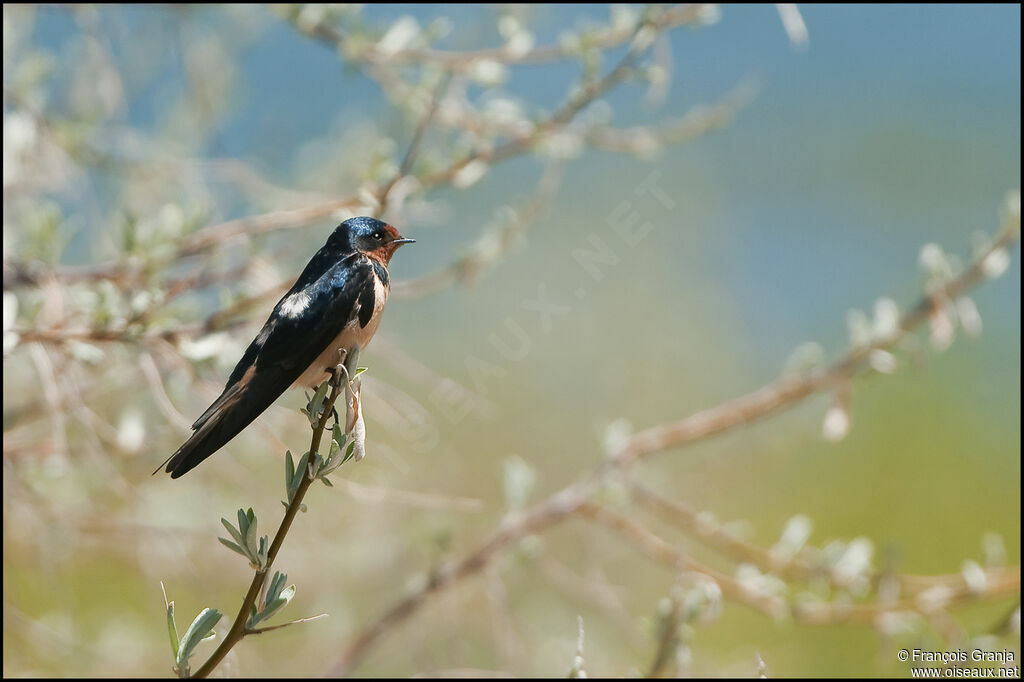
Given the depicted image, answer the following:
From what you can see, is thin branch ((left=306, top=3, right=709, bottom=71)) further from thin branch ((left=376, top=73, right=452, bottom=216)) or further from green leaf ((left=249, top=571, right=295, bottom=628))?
green leaf ((left=249, top=571, right=295, bottom=628))

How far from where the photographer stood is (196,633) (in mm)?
1068

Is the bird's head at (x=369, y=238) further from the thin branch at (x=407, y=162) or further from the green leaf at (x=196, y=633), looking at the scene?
the green leaf at (x=196, y=633)

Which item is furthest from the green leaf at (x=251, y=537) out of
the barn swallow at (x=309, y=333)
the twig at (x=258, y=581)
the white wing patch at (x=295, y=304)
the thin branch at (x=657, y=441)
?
the thin branch at (x=657, y=441)

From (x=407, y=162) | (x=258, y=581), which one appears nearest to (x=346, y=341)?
(x=407, y=162)

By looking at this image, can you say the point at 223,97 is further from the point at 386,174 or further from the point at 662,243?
the point at 662,243

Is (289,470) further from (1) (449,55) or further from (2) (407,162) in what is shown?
(1) (449,55)

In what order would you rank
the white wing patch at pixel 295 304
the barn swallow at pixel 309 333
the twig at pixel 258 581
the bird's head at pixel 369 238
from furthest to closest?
the bird's head at pixel 369 238 < the white wing patch at pixel 295 304 < the barn swallow at pixel 309 333 < the twig at pixel 258 581

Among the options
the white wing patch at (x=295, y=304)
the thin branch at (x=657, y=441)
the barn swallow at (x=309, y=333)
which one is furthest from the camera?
the thin branch at (x=657, y=441)

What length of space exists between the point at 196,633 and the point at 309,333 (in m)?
0.54

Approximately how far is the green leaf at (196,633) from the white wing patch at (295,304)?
0.53 metres

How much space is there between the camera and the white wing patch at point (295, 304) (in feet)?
4.90

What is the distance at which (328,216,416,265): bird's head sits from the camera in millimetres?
1736

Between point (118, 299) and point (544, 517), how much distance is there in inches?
41.1

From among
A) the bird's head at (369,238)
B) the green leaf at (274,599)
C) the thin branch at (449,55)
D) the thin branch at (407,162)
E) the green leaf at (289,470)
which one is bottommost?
the green leaf at (274,599)
